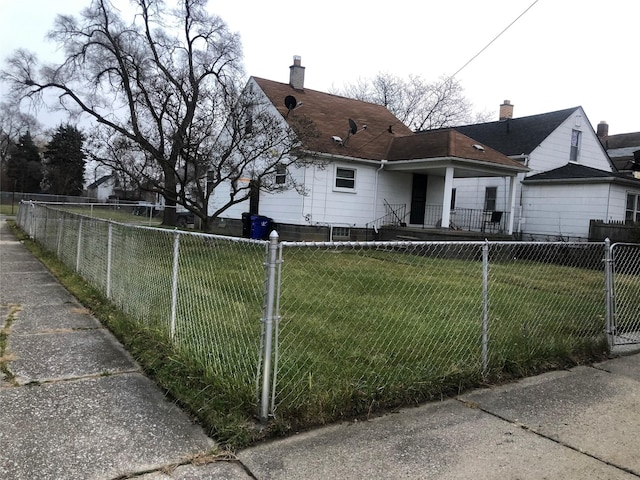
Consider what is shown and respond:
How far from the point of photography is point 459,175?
19766mm

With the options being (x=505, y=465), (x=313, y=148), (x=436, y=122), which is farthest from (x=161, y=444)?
(x=436, y=122)

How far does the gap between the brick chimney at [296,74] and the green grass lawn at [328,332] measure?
47.4ft

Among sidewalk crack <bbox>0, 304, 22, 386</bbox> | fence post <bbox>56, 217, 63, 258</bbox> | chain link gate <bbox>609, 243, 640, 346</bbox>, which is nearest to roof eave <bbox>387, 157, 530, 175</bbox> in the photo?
chain link gate <bbox>609, 243, 640, 346</bbox>

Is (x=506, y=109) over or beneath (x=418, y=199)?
over

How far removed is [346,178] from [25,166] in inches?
2386

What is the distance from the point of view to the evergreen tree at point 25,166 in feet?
207

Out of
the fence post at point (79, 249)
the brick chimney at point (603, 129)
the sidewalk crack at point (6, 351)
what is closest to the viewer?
the sidewalk crack at point (6, 351)

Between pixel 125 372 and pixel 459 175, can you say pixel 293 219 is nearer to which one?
pixel 459 175

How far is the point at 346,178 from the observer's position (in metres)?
17.3

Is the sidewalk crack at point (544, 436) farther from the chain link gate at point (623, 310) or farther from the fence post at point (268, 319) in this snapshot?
the chain link gate at point (623, 310)

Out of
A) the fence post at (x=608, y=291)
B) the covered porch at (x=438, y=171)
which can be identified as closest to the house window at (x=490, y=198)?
the covered porch at (x=438, y=171)

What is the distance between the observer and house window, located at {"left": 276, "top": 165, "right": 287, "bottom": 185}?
14448 mm

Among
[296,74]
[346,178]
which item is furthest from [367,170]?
[296,74]

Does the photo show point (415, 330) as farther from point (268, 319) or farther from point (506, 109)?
point (506, 109)
